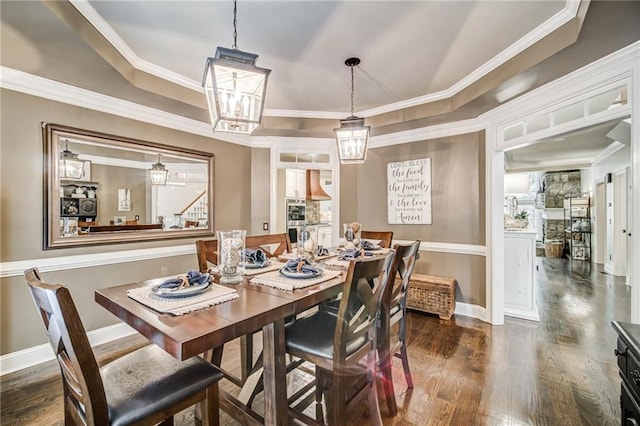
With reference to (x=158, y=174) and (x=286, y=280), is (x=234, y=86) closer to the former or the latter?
(x=286, y=280)

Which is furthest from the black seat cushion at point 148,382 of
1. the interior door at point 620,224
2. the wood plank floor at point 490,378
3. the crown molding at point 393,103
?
the interior door at point 620,224

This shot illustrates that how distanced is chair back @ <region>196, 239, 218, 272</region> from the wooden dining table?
17.7 inches

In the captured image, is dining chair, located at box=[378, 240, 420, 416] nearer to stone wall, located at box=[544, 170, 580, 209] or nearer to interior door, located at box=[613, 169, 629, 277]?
interior door, located at box=[613, 169, 629, 277]

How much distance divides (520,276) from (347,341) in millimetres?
→ 3124

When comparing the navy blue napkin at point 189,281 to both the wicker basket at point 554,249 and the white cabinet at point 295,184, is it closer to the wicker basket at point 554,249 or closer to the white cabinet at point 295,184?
the white cabinet at point 295,184

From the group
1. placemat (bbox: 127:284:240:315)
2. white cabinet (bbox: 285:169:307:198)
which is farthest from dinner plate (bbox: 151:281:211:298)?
white cabinet (bbox: 285:169:307:198)

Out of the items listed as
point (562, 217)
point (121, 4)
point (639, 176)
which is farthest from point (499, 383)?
point (562, 217)

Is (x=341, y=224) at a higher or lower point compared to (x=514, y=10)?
lower

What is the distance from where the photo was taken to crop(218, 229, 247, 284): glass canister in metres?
1.59

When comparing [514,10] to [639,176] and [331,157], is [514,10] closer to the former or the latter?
[639,176]

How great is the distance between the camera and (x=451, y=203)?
3.70m

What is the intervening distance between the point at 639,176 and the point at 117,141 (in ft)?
14.3

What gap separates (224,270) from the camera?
5.25ft

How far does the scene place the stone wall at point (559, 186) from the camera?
8852 mm
